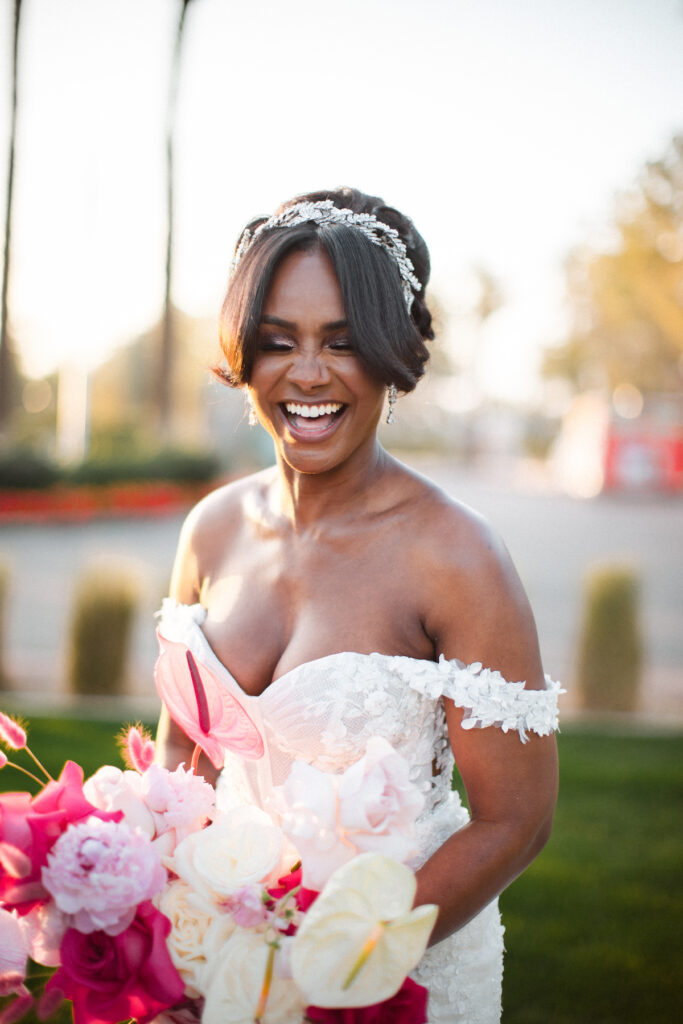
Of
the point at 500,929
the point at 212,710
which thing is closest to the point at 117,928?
the point at 212,710

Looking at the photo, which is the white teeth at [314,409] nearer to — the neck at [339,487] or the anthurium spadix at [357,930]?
the neck at [339,487]

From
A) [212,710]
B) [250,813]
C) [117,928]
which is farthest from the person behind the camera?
[212,710]

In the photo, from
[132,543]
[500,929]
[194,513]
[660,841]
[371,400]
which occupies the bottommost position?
[132,543]

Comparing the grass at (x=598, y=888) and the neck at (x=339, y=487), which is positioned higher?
the neck at (x=339, y=487)

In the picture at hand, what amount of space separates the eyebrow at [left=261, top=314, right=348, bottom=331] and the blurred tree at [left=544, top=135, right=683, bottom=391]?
1874cm

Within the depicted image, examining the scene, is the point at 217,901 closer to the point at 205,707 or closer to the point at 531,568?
the point at 205,707

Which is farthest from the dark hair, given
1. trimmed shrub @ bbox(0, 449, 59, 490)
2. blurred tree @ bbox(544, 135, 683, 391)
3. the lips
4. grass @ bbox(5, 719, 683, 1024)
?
blurred tree @ bbox(544, 135, 683, 391)

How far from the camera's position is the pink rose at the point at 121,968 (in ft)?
4.54

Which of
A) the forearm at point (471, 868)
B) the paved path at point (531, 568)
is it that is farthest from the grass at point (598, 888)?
the forearm at point (471, 868)

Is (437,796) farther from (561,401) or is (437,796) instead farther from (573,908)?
(561,401)

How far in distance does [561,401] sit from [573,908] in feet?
171

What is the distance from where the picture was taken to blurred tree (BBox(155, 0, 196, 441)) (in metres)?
19.4

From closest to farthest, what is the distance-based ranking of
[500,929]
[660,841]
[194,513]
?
[500,929] < [194,513] < [660,841]

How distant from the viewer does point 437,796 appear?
85.3 inches
